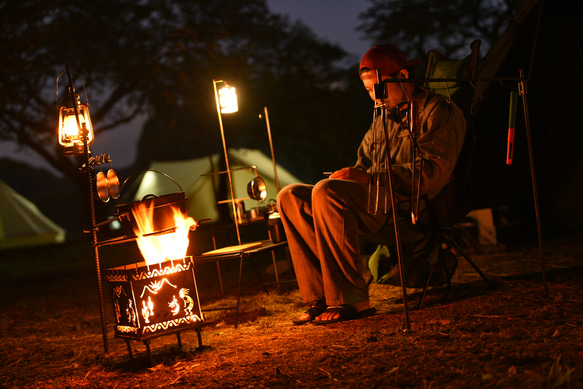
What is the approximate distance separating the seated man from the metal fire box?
523 millimetres

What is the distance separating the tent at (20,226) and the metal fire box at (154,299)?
10870mm

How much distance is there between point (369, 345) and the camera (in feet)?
6.00

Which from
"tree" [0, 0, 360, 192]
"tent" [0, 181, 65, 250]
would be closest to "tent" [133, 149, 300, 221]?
"tree" [0, 0, 360, 192]

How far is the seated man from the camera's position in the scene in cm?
230

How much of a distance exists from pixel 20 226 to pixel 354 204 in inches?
451

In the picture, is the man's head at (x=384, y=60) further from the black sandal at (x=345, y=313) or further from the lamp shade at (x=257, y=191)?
the lamp shade at (x=257, y=191)

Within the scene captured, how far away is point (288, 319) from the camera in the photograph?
2.63m

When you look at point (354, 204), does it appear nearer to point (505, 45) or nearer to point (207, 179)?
point (505, 45)

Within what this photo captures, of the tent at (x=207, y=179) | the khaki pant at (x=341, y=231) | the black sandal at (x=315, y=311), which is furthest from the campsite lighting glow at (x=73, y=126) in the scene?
the tent at (x=207, y=179)

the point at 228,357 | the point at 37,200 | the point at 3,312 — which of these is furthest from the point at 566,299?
the point at 37,200

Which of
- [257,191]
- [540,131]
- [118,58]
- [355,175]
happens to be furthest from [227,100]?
[118,58]

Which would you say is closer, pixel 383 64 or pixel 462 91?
pixel 383 64

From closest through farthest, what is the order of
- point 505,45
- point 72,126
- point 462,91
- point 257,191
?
point 72,126
point 462,91
point 257,191
point 505,45

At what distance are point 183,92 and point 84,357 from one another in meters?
10.5
